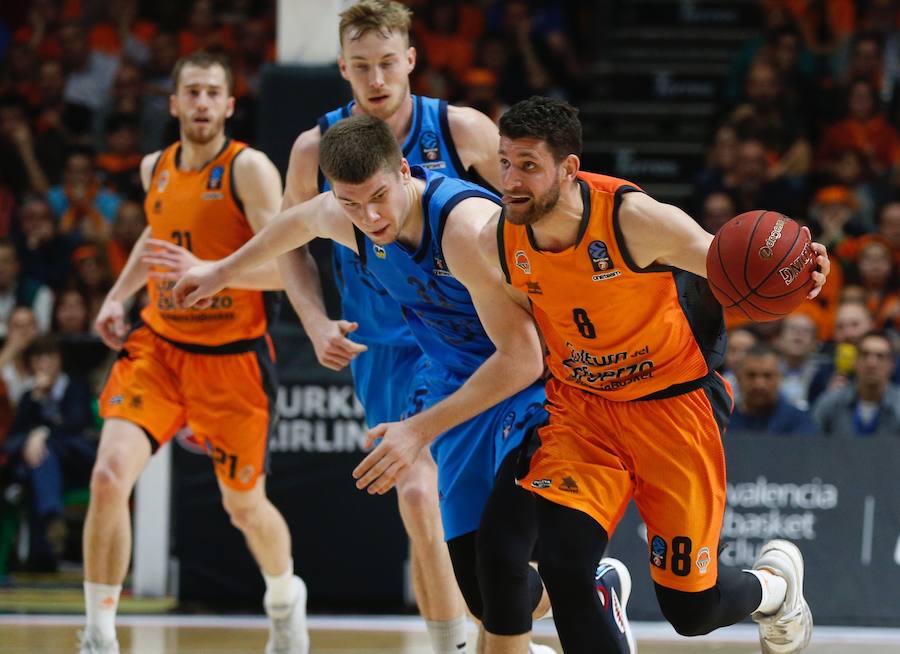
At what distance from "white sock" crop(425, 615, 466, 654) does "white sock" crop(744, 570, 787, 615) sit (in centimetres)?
103

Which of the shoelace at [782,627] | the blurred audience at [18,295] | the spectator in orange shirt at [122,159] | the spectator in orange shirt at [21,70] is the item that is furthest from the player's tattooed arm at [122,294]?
the spectator in orange shirt at [21,70]

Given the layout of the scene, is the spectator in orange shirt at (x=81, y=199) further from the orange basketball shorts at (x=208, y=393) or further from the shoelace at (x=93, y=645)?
the shoelace at (x=93, y=645)

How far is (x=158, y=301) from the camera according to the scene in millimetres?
5770

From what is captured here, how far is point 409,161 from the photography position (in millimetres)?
5168

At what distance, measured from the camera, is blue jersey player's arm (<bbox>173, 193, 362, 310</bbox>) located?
474 centimetres

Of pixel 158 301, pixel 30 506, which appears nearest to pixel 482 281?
pixel 158 301

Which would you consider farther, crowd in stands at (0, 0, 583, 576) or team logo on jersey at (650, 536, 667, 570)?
crowd in stands at (0, 0, 583, 576)

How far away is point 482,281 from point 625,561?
126 inches

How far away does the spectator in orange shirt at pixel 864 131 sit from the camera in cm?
1113

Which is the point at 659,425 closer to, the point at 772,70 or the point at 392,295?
the point at 392,295

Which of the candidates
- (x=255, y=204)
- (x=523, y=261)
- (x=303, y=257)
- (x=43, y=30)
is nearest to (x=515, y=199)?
(x=523, y=261)

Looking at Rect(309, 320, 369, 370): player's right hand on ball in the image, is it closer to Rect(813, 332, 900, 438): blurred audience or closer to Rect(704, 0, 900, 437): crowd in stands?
Rect(704, 0, 900, 437): crowd in stands

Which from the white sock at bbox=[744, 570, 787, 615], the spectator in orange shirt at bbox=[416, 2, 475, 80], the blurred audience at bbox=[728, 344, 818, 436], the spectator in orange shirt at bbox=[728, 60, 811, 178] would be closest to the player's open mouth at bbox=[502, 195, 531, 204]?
the white sock at bbox=[744, 570, 787, 615]

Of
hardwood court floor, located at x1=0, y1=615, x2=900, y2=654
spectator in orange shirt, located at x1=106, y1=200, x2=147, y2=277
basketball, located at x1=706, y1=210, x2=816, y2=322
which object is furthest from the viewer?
spectator in orange shirt, located at x1=106, y1=200, x2=147, y2=277
